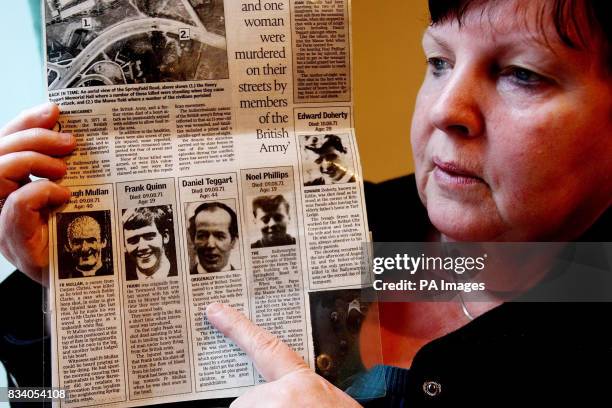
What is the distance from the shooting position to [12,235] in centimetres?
59

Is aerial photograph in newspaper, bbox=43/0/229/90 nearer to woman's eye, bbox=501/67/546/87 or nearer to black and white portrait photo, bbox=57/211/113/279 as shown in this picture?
black and white portrait photo, bbox=57/211/113/279

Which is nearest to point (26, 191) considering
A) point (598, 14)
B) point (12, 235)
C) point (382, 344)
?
point (12, 235)

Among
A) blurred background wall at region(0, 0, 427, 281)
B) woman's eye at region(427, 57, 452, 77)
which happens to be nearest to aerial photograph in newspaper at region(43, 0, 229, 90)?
blurred background wall at region(0, 0, 427, 281)

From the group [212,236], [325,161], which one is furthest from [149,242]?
[325,161]

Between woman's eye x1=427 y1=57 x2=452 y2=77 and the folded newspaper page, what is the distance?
0.29 feet

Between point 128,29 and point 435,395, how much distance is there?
476 millimetres

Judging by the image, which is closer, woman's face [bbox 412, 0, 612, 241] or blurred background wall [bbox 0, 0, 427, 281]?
woman's face [bbox 412, 0, 612, 241]

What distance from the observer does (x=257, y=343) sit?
0.57 m

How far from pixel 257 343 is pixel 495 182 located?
279 mm

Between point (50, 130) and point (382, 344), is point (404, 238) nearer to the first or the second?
point (382, 344)

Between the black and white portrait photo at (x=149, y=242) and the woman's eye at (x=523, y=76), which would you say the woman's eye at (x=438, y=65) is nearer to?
the woman's eye at (x=523, y=76)

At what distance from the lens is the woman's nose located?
A: 555 mm

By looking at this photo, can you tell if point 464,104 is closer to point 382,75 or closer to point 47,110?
point 382,75

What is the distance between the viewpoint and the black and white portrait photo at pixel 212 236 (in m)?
0.59
